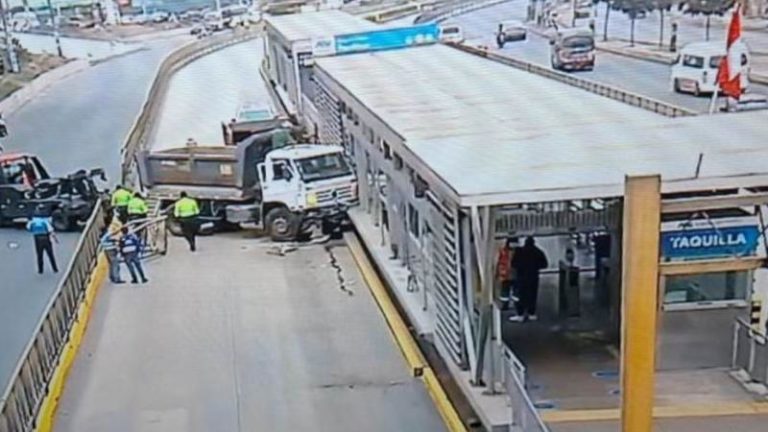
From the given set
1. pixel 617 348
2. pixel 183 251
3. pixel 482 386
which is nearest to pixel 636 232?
pixel 482 386

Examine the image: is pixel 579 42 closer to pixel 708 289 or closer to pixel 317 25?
pixel 317 25

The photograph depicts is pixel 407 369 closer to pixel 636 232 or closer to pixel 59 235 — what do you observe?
pixel 636 232

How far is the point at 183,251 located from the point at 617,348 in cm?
389

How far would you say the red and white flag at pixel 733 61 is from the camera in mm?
5258

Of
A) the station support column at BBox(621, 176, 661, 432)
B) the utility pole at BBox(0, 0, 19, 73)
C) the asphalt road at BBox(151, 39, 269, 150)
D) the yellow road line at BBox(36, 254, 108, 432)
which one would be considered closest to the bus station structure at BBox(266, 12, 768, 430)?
the station support column at BBox(621, 176, 661, 432)

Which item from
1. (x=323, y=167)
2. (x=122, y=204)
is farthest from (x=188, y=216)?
(x=323, y=167)

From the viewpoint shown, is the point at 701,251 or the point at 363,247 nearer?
the point at 701,251

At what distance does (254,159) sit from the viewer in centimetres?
804

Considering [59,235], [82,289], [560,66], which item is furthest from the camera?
[560,66]

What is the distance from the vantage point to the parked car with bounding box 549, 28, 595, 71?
1076cm

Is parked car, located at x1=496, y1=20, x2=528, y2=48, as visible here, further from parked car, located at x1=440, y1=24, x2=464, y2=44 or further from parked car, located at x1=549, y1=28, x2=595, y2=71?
parked car, located at x1=440, y1=24, x2=464, y2=44

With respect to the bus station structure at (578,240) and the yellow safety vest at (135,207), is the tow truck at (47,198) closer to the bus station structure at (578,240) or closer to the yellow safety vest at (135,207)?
the yellow safety vest at (135,207)

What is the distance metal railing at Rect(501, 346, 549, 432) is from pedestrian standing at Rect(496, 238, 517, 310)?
95cm

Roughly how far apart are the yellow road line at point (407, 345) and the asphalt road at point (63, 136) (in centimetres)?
195
